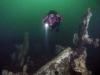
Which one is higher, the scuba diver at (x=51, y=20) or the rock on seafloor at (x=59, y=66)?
the scuba diver at (x=51, y=20)

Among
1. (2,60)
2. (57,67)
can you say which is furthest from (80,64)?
(2,60)

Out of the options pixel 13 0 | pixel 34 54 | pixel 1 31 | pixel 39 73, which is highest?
pixel 13 0

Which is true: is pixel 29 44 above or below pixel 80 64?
above

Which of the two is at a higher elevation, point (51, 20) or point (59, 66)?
point (51, 20)

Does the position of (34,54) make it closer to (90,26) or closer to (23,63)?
(23,63)

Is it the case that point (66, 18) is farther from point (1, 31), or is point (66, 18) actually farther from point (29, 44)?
point (1, 31)

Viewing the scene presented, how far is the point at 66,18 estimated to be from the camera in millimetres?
2613

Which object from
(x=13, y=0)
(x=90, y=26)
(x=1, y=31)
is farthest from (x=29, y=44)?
(x=90, y=26)

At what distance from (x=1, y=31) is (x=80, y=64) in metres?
0.87

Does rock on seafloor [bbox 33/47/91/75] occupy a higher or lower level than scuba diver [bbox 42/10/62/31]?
lower

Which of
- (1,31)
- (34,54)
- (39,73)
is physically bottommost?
(39,73)

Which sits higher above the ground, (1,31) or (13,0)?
(13,0)

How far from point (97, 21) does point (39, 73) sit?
0.81 metres

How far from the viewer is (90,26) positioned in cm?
265
